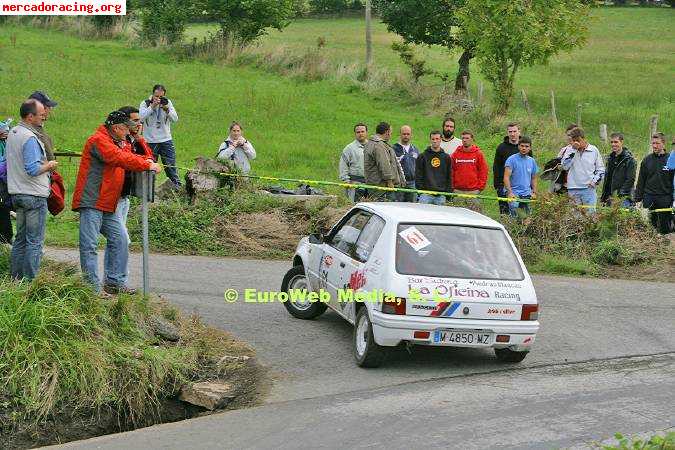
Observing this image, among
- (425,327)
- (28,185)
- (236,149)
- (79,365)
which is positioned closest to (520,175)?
(236,149)

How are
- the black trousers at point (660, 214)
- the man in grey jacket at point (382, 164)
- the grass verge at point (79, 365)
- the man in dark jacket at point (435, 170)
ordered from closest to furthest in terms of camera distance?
the grass verge at point (79, 365) → the man in grey jacket at point (382, 164) → the man in dark jacket at point (435, 170) → the black trousers at point (660, 214)

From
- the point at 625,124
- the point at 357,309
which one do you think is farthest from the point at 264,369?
the point at 625,124

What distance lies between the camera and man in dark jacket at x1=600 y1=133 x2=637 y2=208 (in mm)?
17469

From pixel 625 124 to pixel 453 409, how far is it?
28.6m

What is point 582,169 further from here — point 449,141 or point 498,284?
point 498,284

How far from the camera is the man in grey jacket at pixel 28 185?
35.4 ft

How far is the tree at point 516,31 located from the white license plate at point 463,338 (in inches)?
782

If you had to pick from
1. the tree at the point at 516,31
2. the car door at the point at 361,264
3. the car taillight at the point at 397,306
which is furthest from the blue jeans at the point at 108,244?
the tree at the point at 516,31

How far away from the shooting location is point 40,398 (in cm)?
862

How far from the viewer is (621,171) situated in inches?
692

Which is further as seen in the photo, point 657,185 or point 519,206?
point 519,206

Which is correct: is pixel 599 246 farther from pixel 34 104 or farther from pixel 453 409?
pixel 34 104

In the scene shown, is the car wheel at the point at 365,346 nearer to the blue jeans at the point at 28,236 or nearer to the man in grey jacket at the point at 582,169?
the blue jeans at the point at 28,236

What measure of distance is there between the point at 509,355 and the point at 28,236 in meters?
5.12
